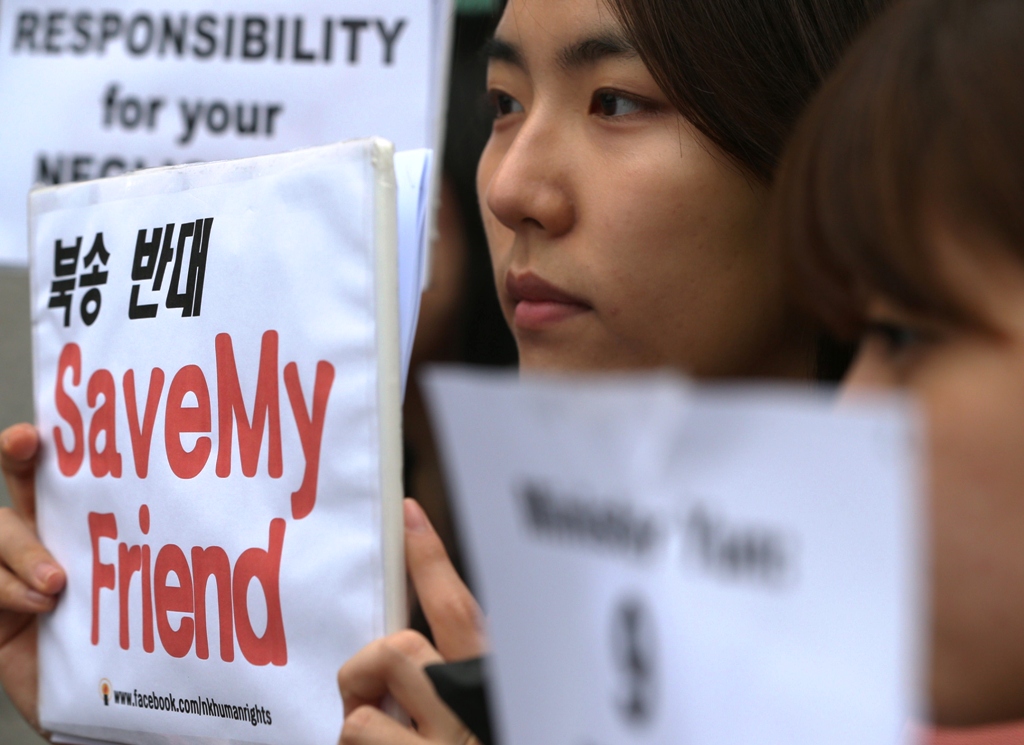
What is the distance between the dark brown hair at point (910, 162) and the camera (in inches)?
26.5

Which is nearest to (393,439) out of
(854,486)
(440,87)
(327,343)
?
(327,343)

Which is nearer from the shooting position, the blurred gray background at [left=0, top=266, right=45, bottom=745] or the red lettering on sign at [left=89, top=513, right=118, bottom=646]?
the red lettering on sign at [left=89, top=513, right=118, bottom=646]

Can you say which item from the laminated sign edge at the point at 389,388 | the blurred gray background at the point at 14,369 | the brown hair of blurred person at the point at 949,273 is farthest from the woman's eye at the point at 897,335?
the blurred gray background at the point at 14,369

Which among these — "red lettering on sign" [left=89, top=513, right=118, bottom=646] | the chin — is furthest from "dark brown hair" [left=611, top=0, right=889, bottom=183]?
"red lettering on sign" [left=89, top=513, right=118, bottom=646]

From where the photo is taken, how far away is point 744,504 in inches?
21.0

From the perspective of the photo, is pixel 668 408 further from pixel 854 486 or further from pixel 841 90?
pixel 841 90

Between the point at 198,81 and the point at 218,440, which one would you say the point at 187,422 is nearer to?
the point at 218,440

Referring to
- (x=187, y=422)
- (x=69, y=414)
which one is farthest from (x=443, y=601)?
(x=69, y=414)

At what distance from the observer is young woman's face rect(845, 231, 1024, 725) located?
63 cm

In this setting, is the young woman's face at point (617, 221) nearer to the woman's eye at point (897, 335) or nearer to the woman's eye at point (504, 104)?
the woman's eye at point (504, 104)

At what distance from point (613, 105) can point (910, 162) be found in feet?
1.82

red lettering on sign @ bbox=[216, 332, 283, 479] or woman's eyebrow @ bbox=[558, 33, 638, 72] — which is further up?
woman's eyebrow @ bbox=[558, 33, 638, 72]

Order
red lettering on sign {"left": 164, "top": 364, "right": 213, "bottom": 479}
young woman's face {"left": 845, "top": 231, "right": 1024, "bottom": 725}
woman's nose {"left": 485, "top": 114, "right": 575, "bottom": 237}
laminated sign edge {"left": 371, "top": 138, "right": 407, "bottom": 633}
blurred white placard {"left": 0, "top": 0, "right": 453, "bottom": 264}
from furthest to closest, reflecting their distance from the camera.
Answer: blurred white placard {"left": 0, "top": 0, "right": 453, "bottom": 264} < woman's nose {"left": 485, "top": 114, "right": 575, "bottom": 237} < red lettering on sign {"left": 164, "top": 364, "right": 213, "bottom": 479} < laminated sign edge {"left": 371, "top": 138, "right": 407, "bottom": 633} < young woman's face {"left": 845, "top": 231, "right": 1024, "bottom": 725}

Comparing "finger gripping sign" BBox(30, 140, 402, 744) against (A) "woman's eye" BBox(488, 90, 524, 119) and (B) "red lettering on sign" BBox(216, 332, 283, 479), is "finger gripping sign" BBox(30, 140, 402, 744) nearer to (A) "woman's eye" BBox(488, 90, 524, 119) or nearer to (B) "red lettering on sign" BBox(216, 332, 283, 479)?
(B) "red lettering on sign" BBox(216, 332, 283, 479)
